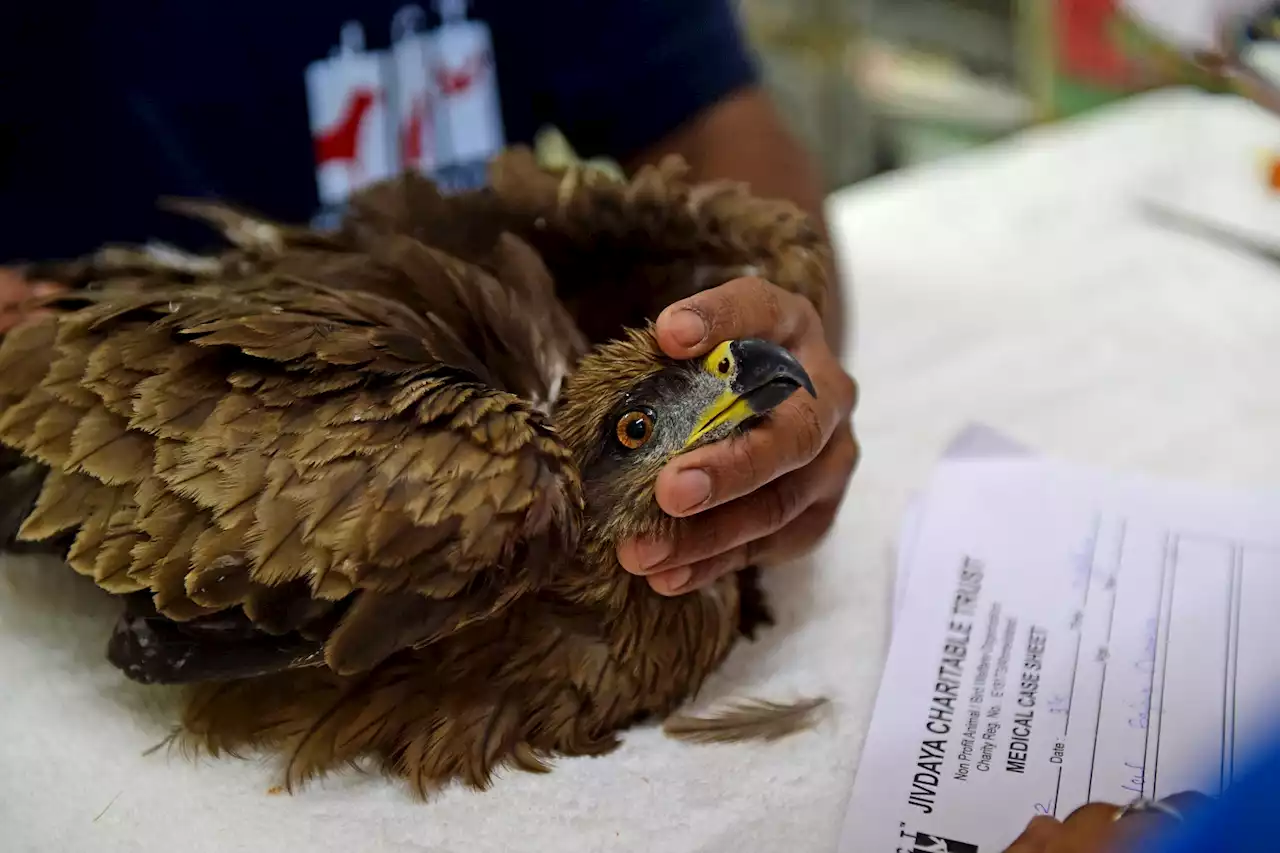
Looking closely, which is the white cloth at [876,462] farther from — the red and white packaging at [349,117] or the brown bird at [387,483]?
the red and white packaging at [349,117]

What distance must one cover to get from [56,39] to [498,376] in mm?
811

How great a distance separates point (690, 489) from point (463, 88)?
1.05 metres

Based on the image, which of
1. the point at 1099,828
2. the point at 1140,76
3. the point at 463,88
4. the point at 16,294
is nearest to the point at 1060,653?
the point at 1099,828

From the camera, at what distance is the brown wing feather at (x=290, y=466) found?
2.68ft

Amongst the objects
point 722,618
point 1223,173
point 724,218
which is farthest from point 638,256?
point 1223,173

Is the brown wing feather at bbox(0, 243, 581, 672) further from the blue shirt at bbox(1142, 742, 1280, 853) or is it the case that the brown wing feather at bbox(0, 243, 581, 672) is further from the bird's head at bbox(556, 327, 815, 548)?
the blue shirt at bbox(1142, 742, 1280, 853)

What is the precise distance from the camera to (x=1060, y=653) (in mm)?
1077

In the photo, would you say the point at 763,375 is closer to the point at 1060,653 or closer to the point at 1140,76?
the point at 1060,653

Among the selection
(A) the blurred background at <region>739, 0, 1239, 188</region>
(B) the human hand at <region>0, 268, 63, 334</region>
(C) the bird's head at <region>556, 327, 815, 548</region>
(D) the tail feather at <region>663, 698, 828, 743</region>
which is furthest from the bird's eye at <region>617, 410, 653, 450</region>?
(A) the blurred background at <region>739, 0, 1239, 188</region>

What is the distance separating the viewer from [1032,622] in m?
1.12

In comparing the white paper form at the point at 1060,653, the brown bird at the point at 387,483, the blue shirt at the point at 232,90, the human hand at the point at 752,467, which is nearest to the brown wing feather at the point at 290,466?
the brown bird at the point at 387,483

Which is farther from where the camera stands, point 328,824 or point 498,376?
point 498,376

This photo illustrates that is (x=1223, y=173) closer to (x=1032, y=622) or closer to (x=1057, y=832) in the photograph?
(x=1032, y=622)

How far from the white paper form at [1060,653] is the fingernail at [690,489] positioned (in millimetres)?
295
